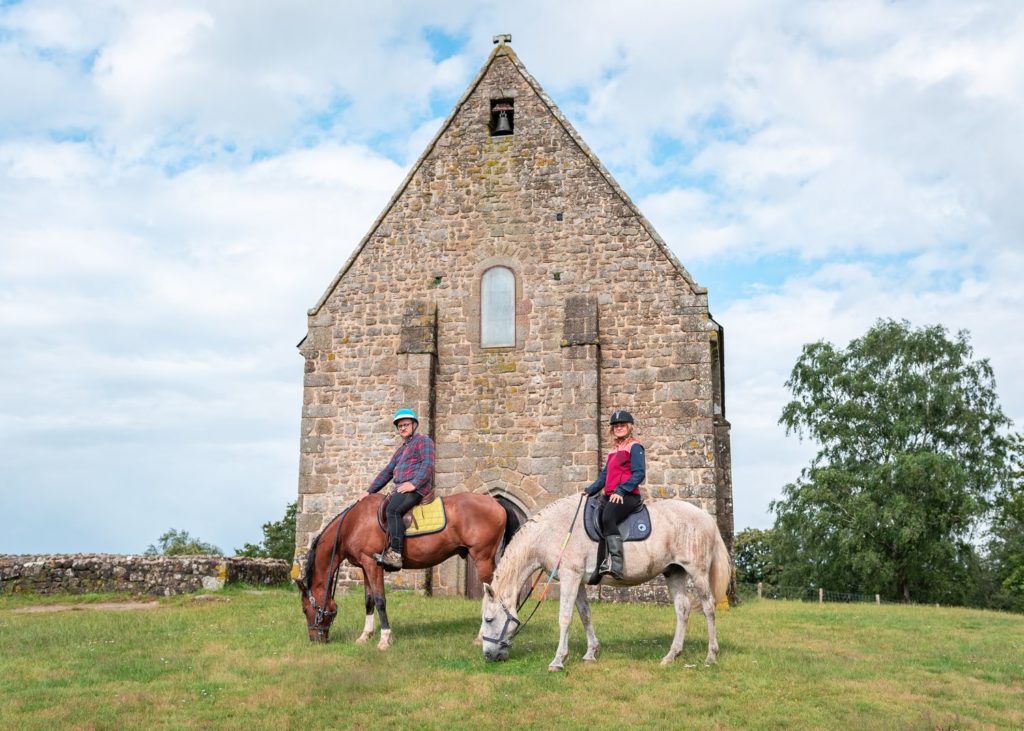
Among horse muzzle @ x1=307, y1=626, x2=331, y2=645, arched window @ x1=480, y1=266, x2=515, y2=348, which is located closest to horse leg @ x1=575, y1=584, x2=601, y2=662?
horse muzzle @ x1=307, y1=626, x2=331, y2=645

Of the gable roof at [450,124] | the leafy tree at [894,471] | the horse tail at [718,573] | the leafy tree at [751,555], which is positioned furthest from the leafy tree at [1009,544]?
the horse tail at [718,573]

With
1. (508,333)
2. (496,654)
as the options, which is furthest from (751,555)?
(496,654)

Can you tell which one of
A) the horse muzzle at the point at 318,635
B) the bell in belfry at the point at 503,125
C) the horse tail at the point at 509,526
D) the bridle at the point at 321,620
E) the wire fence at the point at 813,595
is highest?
the bell in belfry at the point at 503,125

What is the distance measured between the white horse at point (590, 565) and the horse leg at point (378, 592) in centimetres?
158

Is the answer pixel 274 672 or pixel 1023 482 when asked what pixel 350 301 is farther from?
pixel 1023 482

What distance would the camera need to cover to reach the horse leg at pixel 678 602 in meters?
10.1

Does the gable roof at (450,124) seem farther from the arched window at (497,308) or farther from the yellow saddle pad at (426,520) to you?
the yellow saddle pad at (426,520)

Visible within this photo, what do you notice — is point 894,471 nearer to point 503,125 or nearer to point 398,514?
point 503,125

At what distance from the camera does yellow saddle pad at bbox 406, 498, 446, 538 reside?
11.5m

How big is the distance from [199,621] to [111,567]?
5535mm

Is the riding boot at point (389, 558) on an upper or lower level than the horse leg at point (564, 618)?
upper

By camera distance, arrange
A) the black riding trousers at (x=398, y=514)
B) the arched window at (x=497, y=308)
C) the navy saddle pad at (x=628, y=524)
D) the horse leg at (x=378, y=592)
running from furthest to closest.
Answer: the arched window at (x=497, y=308)
the black riding trousers at (x=398, y=514)
the horse leg at (x=378, y=592)
the navy saddle pad at (x=628, y=524)

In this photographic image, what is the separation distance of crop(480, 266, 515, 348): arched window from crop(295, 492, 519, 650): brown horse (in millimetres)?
7576

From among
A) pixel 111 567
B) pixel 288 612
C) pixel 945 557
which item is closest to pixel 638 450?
pixel 288 612
